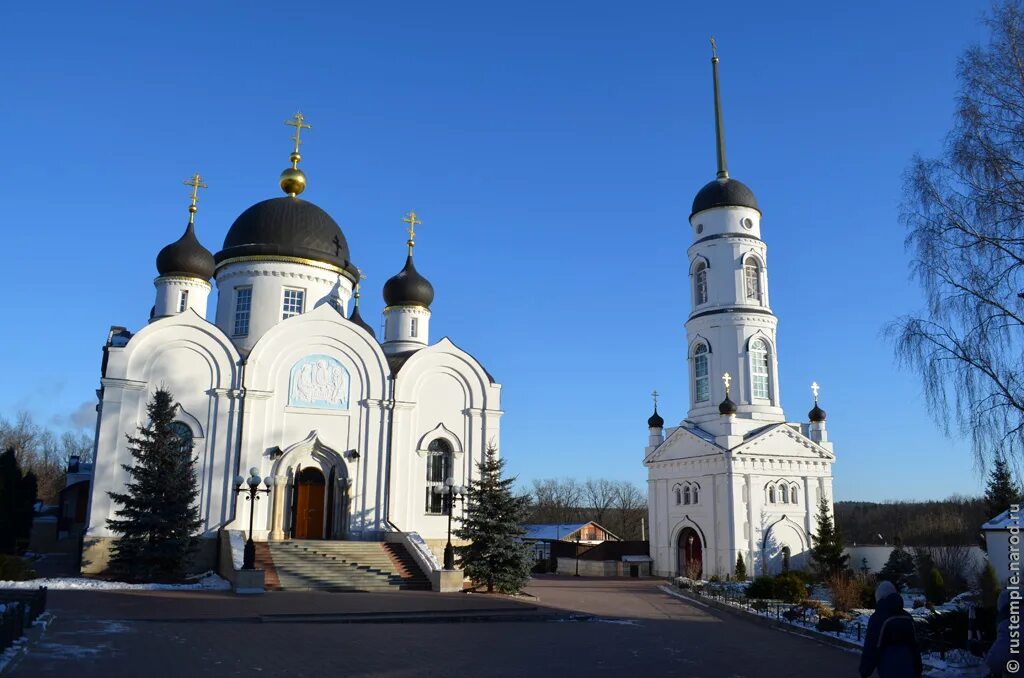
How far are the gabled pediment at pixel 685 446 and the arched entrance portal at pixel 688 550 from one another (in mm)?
3331

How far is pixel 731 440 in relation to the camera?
33906mm

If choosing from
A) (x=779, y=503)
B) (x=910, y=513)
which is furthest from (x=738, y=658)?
(x=910, y=513)

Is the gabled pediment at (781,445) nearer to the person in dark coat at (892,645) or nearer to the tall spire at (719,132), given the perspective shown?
the tall spire at (719,132)

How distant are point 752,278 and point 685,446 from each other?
333 inches

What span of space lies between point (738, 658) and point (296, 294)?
70.0 feet

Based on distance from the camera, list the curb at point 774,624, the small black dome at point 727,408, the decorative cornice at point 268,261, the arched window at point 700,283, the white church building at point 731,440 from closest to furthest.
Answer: the curb at point 774,624 < the decorative cornice at point 268,261 < the white church building at point 731,440 < the small black dome at point 727,408 < the arched window at point 700,283

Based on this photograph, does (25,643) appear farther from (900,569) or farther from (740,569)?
(900,569)

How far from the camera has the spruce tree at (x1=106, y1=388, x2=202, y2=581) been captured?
67.9 ft

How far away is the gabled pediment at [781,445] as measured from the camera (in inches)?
1339

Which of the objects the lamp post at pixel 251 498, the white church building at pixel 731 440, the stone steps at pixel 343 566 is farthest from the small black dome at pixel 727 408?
the lamp post at pixel 251 498

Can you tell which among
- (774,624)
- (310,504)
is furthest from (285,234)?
(774,624)

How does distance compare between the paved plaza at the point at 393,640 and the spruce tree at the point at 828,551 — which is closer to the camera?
the paved plaza at the point at 393,640

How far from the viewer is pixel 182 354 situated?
2459 centimetres

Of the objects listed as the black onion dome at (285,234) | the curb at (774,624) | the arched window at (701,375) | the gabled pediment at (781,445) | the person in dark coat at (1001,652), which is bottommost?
the curb at (774,624)
